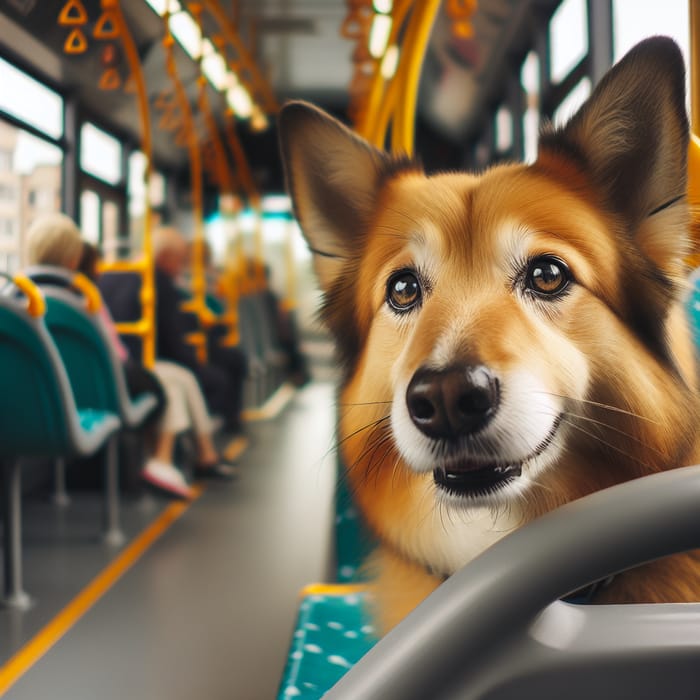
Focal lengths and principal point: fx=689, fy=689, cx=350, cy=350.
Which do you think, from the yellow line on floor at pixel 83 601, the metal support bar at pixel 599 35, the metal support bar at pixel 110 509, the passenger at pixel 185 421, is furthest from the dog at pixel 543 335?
the passenger at pixel 185 421

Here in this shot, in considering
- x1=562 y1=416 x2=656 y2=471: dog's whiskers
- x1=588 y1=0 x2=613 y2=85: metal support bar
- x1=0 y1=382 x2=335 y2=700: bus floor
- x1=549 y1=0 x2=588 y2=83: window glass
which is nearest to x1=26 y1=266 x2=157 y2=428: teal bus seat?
x1=0 y1=382 x2=335 y2=700: bus floor

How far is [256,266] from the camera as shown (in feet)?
24.7

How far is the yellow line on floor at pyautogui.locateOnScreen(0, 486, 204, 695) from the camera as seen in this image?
5.94 feet

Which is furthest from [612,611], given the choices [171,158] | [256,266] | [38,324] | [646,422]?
[256,266]

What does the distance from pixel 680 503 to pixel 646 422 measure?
15cm

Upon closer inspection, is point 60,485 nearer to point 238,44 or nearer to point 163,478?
point 163,478

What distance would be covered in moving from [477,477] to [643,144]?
1.10ft

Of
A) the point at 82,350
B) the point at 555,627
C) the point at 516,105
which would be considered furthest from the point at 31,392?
the point at 555,627

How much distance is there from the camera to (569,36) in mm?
1253

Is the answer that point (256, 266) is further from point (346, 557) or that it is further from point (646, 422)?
point (646, 422)

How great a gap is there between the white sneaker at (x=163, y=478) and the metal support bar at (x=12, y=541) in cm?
114

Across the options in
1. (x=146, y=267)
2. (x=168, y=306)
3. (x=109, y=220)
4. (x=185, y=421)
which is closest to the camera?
(x=109, y=220)

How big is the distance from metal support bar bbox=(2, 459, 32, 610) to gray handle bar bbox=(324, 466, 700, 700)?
219 centimetres

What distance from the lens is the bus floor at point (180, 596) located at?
1.78 metres
